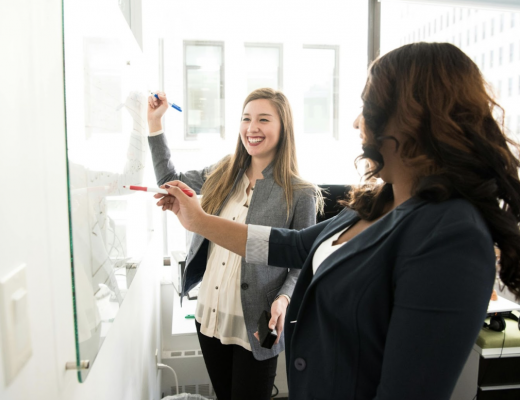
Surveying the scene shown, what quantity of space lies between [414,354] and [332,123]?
2449 mm

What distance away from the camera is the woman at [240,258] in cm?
141

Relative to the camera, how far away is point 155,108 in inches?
60.5

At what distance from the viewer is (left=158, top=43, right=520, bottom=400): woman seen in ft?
1.96

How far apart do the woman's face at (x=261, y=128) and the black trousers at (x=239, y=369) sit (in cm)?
76

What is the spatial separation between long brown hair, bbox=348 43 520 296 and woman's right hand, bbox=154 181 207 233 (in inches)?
22.4

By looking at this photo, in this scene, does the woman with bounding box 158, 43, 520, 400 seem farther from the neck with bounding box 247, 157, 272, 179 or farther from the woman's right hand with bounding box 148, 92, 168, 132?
the woman's right hand with bounding box 148, 92, 168, 132

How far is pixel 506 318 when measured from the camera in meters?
2.16

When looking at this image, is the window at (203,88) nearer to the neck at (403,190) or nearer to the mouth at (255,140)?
the mouth at (255,140)

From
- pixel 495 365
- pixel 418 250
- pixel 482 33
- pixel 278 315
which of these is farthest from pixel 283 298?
pixel 482 33

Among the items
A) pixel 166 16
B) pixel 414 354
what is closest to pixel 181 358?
pixel 414 354

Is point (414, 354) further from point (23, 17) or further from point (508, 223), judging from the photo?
point (23, 17)

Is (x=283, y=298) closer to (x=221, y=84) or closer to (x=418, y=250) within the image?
(x=418, y=250)

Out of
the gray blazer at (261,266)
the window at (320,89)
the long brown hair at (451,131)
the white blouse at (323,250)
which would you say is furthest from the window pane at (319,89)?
the long brown hair at (451,131)

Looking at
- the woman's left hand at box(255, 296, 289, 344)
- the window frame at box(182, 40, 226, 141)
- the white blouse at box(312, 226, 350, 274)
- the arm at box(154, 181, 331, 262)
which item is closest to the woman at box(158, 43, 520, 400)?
the white blouse at box(312, 226, 350, 274)
